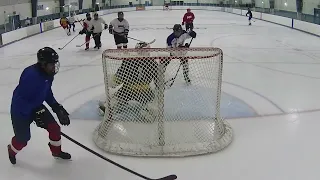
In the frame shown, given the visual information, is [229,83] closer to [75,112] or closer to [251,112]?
[251,112]

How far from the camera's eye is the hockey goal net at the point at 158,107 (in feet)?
9.91

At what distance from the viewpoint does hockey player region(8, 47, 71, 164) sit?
236 centimetres

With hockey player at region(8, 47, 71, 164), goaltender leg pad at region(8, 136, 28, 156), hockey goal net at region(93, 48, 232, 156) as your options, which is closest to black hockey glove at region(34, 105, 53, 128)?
hockey player at region(8, 47, 71, 164)

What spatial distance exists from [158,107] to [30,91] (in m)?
1.14

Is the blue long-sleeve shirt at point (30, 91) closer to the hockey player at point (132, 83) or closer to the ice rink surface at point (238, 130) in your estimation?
the ice rink surface at point (238, 130)

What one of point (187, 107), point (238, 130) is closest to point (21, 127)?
point (187, 107)

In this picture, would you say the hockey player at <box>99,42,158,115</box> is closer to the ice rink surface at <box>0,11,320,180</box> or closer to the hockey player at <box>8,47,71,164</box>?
the ice rink surface at <box>0,11,320,180</box>

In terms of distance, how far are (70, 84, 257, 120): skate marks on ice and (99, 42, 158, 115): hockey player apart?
0.33 feet

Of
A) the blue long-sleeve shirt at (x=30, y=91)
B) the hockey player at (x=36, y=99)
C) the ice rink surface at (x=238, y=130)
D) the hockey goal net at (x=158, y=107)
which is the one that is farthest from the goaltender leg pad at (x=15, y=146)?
the hockey goal net at (x=158, y=107)

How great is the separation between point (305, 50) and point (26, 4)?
13082 mm

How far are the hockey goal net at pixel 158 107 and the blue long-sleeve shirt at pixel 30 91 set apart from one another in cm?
80

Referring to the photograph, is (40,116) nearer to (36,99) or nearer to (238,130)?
(36,99)

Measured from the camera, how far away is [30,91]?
2.38m

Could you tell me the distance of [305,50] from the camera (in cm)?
862
